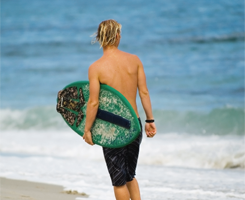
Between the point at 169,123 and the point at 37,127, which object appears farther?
the point at 37,127

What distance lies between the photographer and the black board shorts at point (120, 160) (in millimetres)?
2729

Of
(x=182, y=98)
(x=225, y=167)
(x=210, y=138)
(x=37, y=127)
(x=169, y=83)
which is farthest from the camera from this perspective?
(x=169, y=83)

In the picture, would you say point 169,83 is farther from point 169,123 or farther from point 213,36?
point 213,36

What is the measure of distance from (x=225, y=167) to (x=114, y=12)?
1463cm

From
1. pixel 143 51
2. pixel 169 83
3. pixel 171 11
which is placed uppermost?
pixel 171 11

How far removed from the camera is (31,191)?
13.2ft

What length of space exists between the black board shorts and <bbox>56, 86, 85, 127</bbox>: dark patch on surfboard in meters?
0.40

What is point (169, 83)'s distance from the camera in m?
13.1

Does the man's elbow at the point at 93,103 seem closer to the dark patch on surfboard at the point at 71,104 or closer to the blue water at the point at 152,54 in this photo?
the dark patch on surfboard at the point at 71,104

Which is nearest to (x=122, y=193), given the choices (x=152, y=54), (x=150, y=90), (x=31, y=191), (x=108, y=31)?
(x=108, y=31)

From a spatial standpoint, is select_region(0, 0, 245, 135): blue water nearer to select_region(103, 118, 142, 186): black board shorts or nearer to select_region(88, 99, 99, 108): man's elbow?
select_region(103, 118, 142, 186): black board shorts

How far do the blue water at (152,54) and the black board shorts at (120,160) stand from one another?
618 cm

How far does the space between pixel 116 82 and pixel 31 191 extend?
1923 mm

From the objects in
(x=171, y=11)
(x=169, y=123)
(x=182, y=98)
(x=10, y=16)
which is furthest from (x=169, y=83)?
(x=10, y=16)
